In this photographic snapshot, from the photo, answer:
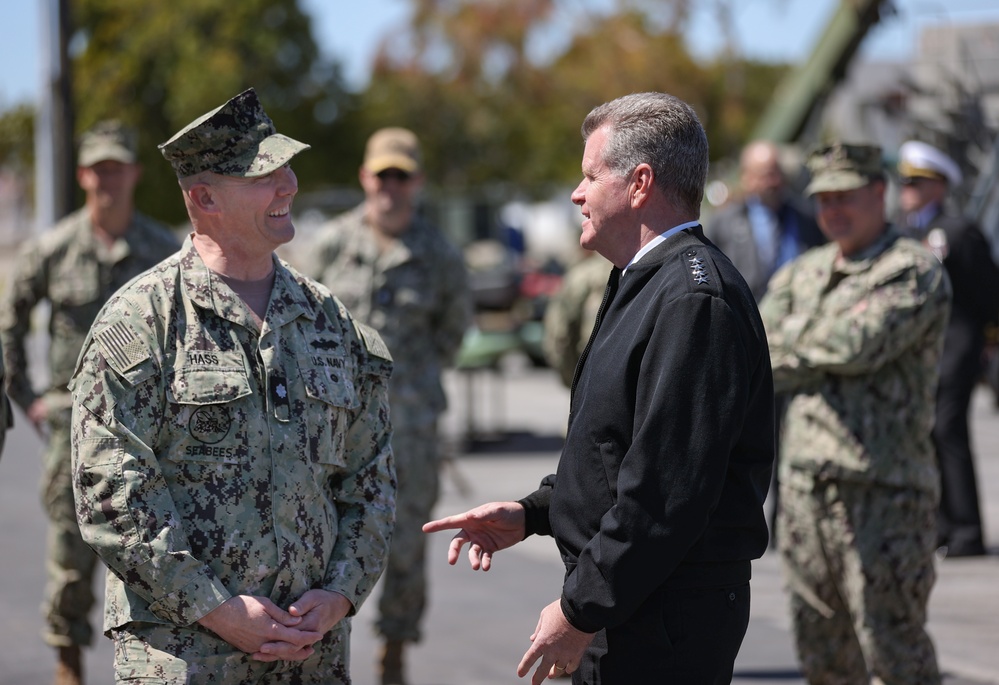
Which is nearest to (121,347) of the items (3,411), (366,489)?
(366,489)

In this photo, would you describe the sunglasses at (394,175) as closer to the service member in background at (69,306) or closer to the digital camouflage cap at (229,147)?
the service member in background at (69,306)

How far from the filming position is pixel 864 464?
4590 millimetres

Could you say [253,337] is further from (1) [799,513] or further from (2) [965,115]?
(2) [965,115]

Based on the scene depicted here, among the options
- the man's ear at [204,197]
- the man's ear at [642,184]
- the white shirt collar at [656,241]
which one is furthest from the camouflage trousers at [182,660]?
the man's ear at [642,184]

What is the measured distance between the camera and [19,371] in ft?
19.3

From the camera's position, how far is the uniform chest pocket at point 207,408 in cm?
311

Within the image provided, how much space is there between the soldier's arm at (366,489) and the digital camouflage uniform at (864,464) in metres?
1.81

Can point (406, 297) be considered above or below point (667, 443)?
above

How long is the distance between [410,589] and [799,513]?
193cm

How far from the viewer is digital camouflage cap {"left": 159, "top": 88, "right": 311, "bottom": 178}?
323 centimetres

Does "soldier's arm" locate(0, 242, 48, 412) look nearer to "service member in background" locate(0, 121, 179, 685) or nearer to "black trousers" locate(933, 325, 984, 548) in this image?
"service member in background" locate(0, 121, 179, 685)

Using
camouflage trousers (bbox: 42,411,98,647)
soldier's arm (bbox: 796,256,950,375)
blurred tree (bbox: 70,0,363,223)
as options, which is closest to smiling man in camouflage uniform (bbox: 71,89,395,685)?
soldier's arm (bbox: 796,256,950,375)

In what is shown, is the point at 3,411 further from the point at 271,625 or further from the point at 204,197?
the point at 271,625

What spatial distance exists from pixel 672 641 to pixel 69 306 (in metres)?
3.74
